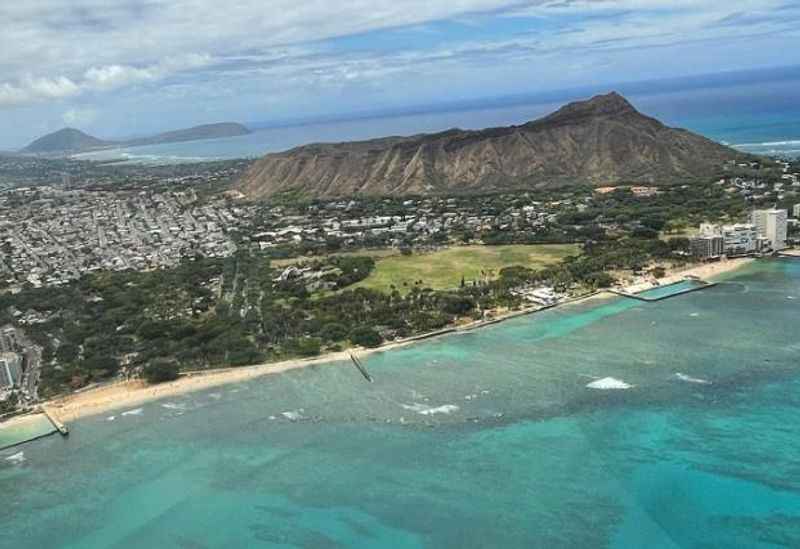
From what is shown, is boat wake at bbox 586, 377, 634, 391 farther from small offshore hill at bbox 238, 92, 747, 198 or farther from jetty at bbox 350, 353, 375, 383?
small offshore hill at bbox 238, 92, 747, 198

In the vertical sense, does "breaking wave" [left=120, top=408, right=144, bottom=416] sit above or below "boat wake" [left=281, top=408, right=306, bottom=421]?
below

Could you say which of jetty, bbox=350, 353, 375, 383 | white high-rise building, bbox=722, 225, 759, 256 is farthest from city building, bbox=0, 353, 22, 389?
white high-rise building, bbox=722, 225, 759, 256

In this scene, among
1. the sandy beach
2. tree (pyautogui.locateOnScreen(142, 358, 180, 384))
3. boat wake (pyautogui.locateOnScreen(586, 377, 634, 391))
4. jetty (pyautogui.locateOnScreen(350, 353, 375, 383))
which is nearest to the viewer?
boat wake (pyautogui.locateOnScreen(586, 377, 634, 391))

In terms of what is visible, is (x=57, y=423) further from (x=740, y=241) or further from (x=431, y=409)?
(x=740, y=241)

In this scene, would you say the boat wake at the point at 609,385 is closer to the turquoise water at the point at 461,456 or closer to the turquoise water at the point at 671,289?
the turquoise water at the point at 461,456

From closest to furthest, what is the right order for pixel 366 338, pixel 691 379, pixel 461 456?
pixel 461 456
pixel 691 379
pixel 366 338

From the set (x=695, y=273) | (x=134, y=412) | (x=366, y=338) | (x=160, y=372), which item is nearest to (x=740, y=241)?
(x=695, y=273)

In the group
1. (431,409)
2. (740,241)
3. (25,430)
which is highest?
(740,241)

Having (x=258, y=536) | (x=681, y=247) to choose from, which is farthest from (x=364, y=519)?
(x=681, y=247)
